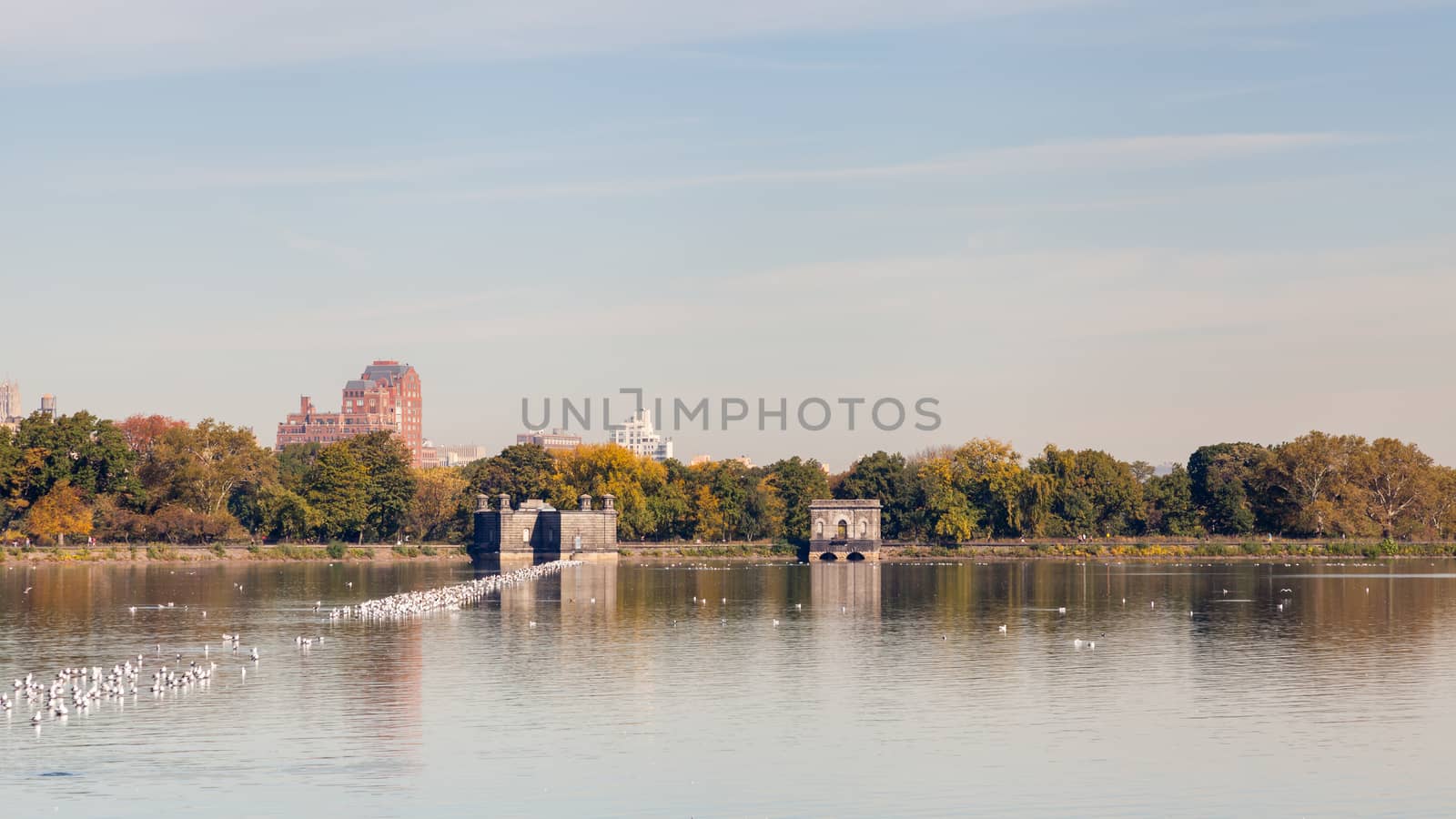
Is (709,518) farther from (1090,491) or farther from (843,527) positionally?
(1090,491)

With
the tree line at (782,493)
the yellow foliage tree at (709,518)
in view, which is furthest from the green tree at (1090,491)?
the yellow foliage tree at (709,518)

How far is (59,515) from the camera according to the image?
130 meters

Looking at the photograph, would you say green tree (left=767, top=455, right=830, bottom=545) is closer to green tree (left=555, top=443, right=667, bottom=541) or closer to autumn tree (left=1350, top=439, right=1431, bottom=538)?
green tree (left=555, top=443, right=667, bottom=541)

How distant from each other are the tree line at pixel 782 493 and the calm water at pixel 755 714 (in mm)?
71742

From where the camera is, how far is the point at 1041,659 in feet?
163

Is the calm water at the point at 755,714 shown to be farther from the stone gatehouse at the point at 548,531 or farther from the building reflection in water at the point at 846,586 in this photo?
the stone gatehouse at the point at 548,531

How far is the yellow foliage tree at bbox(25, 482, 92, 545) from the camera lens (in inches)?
5089

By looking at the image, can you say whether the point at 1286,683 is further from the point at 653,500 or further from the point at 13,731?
the point at 653,500

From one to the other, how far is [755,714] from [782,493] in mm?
123564

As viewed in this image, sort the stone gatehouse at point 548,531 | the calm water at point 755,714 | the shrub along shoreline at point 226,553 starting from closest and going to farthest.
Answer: the calm water at point 755,714 < the shrub along shoreline at point 226,553 < the stone gatehouse at point 548,531

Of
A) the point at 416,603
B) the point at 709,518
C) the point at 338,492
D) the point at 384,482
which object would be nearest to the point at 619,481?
the point at 709,518

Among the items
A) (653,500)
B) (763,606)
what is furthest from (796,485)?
(763,606)

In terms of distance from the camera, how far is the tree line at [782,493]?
144m

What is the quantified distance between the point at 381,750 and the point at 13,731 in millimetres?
A: 8481
